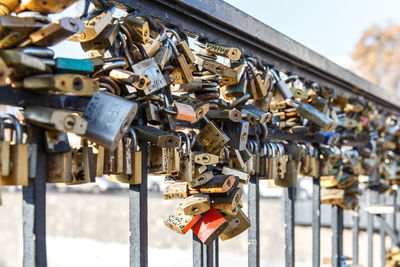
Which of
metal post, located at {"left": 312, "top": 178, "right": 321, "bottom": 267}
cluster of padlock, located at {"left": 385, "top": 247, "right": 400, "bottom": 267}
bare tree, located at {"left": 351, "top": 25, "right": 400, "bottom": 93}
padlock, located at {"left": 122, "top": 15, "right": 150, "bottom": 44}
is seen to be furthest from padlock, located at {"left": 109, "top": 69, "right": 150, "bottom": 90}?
bare tree, located at {"left": 351, "top": 25, "right": 400, "bottom": 93}

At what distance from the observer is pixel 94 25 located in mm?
850

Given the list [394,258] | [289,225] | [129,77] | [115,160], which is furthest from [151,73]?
[394,258]

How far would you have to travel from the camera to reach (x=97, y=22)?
0.85m

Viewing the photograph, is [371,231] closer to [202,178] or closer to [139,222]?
[202,178]

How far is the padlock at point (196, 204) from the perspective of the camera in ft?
3.58

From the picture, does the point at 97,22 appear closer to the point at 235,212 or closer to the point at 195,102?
the point at 195,102

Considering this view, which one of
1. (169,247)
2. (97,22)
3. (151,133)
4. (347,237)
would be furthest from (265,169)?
(169,247)

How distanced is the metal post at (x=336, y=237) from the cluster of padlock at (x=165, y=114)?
226 mm

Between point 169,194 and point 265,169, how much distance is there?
408 mm

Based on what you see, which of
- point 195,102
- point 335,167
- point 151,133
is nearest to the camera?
point 151,133

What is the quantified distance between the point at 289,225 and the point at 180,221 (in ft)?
1.73

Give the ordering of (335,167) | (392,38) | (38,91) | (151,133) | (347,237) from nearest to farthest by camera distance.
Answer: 1. (38,91)
2. (151,133)
3. (335,167)
4. (347,237)
5. (392,38)

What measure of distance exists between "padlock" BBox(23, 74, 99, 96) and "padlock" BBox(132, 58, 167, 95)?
0.21 meters

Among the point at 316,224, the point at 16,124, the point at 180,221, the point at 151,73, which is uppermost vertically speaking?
the point at 151,73
